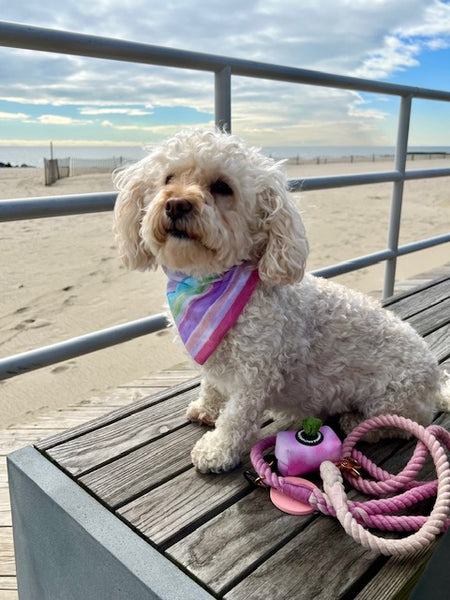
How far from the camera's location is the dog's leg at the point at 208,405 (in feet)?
6.15

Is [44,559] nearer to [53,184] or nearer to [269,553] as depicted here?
[269,553]

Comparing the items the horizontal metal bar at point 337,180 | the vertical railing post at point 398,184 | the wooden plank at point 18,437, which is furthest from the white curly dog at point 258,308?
the vertical railing post at point 398,184

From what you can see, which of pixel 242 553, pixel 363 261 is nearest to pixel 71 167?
pixel 363 261

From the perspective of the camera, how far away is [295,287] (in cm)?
176

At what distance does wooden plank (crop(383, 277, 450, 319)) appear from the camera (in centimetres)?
300

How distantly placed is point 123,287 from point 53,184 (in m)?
12.4

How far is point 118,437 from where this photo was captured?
1.80 metres

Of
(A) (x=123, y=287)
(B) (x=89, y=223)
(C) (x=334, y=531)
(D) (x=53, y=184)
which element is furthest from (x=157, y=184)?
(D) (x=53, y=184)

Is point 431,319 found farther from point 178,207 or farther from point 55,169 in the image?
point 55,169

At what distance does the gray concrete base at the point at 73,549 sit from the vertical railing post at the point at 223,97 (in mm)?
1614

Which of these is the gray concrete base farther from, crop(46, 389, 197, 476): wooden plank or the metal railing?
the metal railing

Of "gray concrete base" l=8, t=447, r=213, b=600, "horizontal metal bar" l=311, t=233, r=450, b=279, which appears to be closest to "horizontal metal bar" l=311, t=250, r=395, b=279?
"horizontal metal bar" l=311, t=233, r=450, b=279

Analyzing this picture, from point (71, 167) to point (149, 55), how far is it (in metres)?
23.3

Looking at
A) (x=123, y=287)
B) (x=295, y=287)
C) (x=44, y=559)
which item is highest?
(x=295, y=287)
